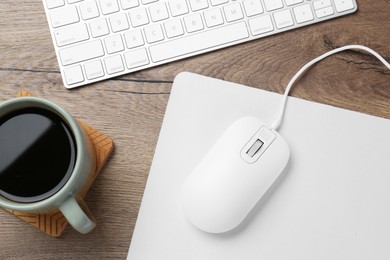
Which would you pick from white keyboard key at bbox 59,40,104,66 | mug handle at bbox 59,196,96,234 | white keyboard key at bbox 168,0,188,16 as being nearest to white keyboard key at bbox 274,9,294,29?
white keyboard key at bbox 168,0,188,16

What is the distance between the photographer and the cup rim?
0.46 metres

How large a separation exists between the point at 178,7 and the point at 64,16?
13cm

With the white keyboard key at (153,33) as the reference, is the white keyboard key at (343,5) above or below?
below

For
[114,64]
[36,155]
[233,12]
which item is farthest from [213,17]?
[36,155]

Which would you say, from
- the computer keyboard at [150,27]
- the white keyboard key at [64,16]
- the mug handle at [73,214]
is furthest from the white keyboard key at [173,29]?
the mug handle at [73,214]

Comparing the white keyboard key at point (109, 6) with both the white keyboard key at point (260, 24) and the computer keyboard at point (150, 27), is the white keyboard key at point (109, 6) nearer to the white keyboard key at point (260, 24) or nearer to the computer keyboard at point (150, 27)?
the computer keyboard at point (150, 27)

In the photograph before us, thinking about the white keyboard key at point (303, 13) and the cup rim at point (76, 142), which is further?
the white keyboard key at point (303, 13)

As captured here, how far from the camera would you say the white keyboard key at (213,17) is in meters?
0.59

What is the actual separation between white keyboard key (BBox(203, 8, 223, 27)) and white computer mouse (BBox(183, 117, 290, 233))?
0.12 m

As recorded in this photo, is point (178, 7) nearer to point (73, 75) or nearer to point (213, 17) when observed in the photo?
point (213, 17)

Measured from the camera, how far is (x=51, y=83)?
591mm

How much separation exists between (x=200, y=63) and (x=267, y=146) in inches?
5.1

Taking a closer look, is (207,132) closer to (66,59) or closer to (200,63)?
(200,63)

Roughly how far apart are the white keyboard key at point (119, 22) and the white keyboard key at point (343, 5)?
25cm
